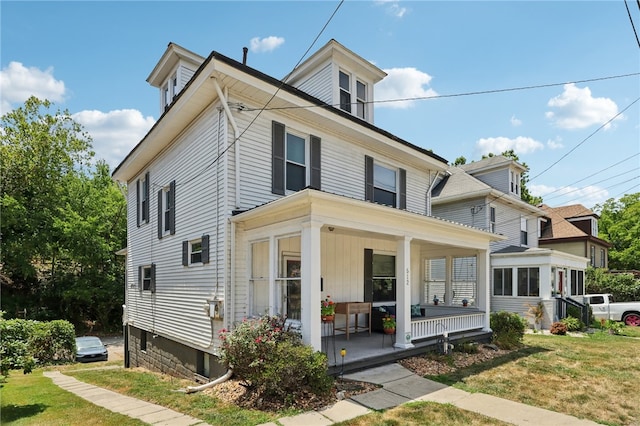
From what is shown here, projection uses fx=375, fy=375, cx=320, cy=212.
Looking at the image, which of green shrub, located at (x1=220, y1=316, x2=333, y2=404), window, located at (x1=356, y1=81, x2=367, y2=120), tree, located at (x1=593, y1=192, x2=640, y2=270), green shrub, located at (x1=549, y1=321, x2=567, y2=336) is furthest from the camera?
tree, located at (x1=593, y1=192, x2=640, y2=270)

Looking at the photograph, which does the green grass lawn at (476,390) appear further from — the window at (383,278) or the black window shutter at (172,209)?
the black window shutter at (172,209)

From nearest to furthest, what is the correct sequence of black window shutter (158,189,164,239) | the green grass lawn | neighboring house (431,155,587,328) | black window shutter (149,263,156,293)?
the green grass lawn
black window shutter (158,189,164,239)
black window shutter (149,263,156,293)
neighboring house (431,155,587,328)

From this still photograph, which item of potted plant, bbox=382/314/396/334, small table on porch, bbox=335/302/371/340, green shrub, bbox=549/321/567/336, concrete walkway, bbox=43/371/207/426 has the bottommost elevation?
green shrub, bbox=549/321/567/336

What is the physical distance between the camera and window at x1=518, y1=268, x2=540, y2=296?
53.5ft

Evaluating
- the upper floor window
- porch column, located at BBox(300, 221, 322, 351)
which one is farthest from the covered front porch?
the upper floor window

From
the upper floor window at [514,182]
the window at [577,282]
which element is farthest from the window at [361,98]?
the window at [577,282]

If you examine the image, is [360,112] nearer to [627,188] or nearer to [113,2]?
[113,2]

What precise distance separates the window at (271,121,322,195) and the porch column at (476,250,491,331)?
222 inches

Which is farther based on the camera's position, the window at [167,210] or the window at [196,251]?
the window at [167,210]

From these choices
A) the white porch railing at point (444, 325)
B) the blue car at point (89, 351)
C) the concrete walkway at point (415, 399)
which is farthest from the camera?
the blue car at point (89, 351)

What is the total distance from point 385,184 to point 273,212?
5458 mm

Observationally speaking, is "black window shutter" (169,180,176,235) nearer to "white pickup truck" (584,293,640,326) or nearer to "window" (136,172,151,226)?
"window" (136,172,151,226)

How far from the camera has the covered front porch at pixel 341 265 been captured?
6520 mm

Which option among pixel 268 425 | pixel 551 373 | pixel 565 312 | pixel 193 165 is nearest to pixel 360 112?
pixel 193 165
